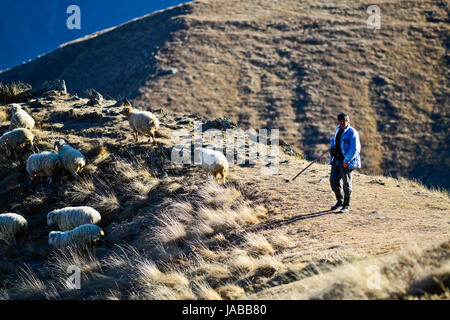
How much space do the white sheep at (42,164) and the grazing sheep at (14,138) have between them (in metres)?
1.57

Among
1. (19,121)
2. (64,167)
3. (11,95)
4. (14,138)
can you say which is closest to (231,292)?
(64,167)

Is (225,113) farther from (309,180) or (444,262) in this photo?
(444,262)

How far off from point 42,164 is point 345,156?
25.6 feet

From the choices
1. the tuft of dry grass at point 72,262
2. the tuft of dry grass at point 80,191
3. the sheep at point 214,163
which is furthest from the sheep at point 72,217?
the sheep at point 214,163

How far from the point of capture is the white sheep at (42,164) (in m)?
10.1

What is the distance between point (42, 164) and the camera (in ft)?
32.9

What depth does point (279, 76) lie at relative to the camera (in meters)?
35.0

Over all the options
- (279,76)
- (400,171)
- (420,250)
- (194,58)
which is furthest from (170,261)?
(194,58)

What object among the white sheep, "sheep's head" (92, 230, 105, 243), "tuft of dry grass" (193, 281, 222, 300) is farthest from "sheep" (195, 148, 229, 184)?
the white sheep

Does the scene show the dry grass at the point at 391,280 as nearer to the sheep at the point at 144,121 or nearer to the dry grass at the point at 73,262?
the dry grass at the point at 73,262

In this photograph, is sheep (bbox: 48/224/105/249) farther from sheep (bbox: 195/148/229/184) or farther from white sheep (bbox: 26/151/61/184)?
sheep (bbox: 195/148/229/184)

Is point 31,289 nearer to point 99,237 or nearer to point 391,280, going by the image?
point 99,237

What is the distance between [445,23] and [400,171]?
920 inches

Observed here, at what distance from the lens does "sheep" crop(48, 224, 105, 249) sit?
785 centimetres
